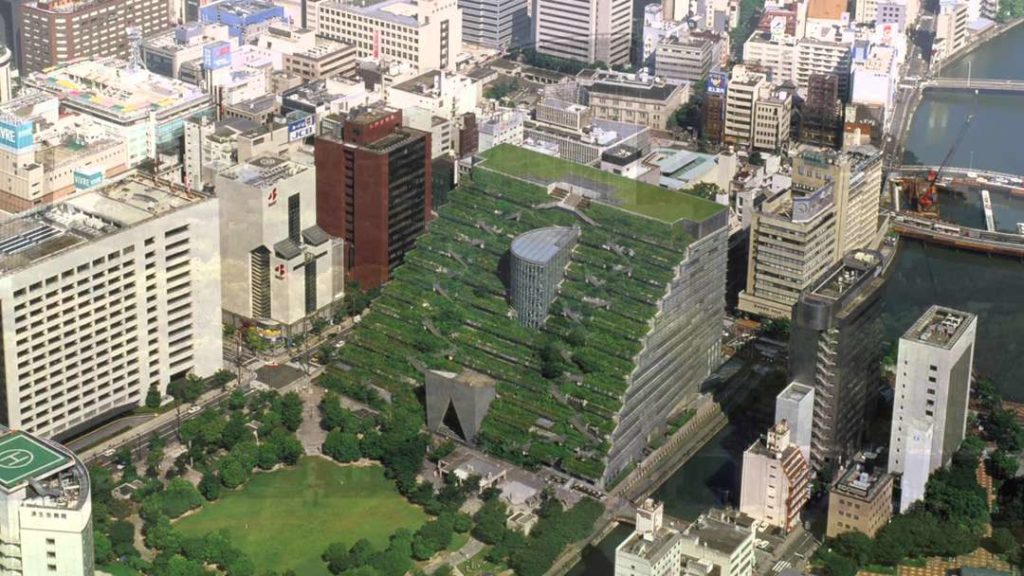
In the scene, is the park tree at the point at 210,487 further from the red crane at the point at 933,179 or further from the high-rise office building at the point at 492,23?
the high-rise office building at the point at 492,23

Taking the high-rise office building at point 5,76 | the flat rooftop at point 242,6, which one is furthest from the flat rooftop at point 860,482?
the flat rooftop at point 242,6

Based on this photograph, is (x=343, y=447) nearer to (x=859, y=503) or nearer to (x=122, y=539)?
(x=122, y=539)

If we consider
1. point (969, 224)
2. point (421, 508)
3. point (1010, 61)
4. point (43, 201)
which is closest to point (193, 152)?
point (43, 201)

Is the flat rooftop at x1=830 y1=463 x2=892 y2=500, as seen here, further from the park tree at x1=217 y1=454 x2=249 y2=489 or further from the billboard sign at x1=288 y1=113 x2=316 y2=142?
the billboard sign at x1=288 y1=113 x2=316 y2=142

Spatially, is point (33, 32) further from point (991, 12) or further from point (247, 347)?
point (991, 12)

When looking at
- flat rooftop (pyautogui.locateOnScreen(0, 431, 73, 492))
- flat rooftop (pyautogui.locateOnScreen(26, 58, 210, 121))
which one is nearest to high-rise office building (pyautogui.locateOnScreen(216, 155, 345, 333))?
flat rooftop (pyautogui.locateOnScreen(26, 58, 210, 121))

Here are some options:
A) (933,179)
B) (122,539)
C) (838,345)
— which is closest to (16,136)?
(122,539)
